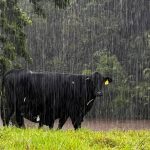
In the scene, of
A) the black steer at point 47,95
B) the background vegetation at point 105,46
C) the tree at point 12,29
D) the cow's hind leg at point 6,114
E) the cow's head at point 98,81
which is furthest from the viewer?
the background vegetation at point 105,46

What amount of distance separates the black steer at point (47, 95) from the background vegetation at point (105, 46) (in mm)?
18870

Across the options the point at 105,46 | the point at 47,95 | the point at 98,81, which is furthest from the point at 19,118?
the point at 105,46

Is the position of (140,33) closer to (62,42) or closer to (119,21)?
(119,21)

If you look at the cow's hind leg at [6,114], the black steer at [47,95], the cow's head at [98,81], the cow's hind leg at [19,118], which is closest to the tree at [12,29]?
the black steer at [47,95]

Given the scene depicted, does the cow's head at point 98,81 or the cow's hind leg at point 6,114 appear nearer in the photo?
the cow's hind leg at point 6,114

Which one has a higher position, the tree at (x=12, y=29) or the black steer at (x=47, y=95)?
the tree at (x=12, y=29)

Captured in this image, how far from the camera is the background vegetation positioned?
33.5 m

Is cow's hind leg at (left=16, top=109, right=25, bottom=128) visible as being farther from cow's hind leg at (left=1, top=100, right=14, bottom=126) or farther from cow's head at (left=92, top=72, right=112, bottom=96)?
cow's head at (left=92, top=72, right=112, bottom=96)

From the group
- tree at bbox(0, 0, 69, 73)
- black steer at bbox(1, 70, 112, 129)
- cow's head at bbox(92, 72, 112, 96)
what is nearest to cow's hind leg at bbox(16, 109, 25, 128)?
black steer at bbox(1, 70, 112, 129)

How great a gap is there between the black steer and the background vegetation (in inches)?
743

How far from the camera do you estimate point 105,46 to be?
36719 millimetres

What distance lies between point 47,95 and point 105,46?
2517 centimetres

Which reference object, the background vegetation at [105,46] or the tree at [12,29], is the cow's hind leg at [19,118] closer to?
the tree at [12,29]

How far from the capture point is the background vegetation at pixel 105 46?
3353 cm
